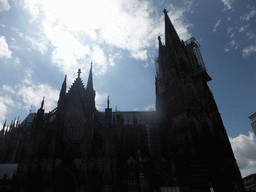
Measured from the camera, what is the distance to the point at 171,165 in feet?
73.4

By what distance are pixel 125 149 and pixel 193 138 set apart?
1062cm

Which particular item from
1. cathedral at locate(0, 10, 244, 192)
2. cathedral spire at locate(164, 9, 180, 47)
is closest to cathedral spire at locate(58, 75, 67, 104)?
cathedral at locate(0, 10, 244, 192)

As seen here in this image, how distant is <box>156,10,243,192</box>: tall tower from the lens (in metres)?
20.4

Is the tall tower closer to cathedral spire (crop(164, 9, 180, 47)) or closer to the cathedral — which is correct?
the cathedral

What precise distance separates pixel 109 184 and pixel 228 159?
14.9 metres

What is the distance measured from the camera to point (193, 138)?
22.1 meters

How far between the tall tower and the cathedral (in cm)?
11

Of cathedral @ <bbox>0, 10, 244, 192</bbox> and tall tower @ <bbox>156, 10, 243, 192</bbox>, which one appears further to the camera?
tall tower @ <bbox>156, 10, 243, 192</bbox>

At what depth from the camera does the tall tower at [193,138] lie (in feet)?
66.9

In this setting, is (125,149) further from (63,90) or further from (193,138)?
(63,90)

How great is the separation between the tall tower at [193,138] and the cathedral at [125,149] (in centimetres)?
11

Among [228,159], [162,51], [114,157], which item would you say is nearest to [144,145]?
[114,157]

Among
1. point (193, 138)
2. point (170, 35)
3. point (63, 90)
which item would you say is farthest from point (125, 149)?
point (170, 35)

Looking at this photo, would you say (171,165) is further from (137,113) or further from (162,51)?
(162,51)
